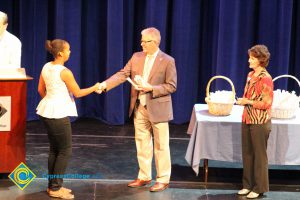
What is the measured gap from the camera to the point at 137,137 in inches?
205

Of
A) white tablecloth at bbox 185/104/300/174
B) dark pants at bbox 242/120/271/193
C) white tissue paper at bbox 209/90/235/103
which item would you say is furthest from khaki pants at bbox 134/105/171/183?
dark pants at bbox 242/120/271/193

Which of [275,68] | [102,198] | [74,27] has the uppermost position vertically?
[74,27]

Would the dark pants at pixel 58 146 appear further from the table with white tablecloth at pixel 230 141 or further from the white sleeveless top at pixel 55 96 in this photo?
the table with white tablecloth at pixel 230 141

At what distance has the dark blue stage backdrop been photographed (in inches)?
301

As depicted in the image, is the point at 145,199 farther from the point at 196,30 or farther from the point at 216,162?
the point at 196,30

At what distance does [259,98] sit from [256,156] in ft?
1.62

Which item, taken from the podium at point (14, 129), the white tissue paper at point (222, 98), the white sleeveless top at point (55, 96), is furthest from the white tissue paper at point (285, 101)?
the podium at point (14, 129)

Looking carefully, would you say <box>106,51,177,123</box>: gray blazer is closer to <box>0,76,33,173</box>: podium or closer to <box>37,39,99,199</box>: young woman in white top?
<box>37,39,99,199</box>: young woman in white top

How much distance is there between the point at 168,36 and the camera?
792 centimetres

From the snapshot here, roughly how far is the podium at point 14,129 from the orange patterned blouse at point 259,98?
1.87 m

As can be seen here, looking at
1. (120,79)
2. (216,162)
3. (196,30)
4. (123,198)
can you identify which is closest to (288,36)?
(196,30)

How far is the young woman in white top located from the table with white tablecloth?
1.11 metres

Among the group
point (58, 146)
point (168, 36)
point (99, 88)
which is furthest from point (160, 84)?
point (168, 36)

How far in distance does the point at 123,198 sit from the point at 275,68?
3.58m
